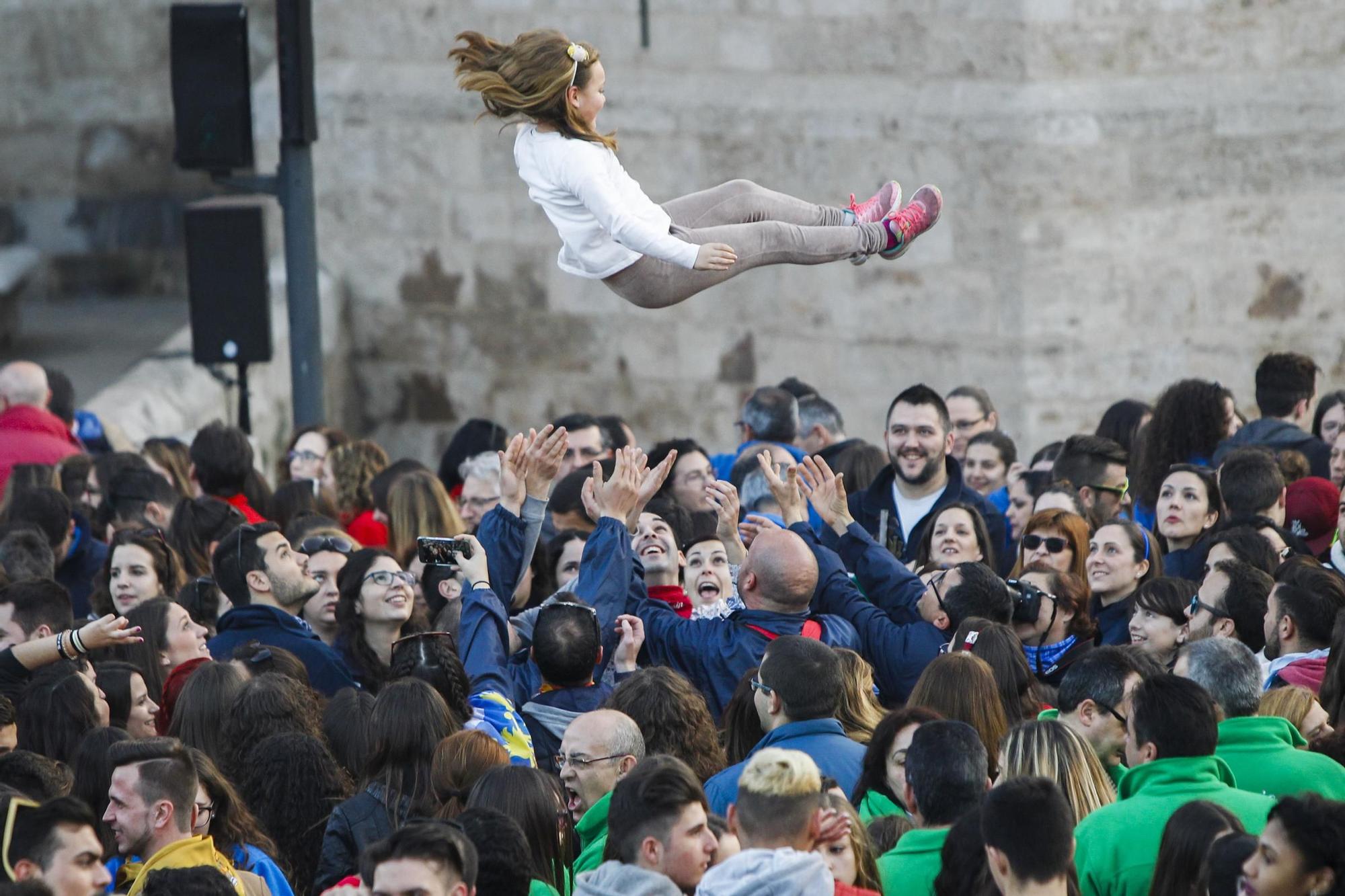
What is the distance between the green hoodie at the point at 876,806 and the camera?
508 centimetres

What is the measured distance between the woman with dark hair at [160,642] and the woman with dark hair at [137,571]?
59cm

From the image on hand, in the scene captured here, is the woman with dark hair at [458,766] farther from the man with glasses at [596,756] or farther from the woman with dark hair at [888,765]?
the woman with dark hair at [888,765]

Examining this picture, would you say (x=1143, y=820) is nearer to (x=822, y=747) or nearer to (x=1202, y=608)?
(x=822, y=747)

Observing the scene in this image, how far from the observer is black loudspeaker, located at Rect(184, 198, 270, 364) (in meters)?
10.9

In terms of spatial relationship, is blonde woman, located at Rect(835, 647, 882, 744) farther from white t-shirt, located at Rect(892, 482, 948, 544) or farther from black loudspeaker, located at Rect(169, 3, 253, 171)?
black loudspeaker, located at Rect(169, 3, 253, 171)

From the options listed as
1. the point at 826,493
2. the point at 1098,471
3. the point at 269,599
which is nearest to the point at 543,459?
the point at 826,493

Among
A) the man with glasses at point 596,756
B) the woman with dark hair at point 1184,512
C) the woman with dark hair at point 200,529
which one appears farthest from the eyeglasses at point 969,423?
the man with glasses at point 596,756

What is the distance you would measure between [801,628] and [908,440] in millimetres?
2137

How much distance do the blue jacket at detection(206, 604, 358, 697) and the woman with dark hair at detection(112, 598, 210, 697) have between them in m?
0.17

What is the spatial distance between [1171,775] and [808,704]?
101 cm

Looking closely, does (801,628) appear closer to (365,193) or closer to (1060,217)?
(1060,217)

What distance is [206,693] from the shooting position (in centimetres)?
583

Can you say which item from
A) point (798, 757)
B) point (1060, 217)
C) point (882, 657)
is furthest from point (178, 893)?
point (1060, 217)

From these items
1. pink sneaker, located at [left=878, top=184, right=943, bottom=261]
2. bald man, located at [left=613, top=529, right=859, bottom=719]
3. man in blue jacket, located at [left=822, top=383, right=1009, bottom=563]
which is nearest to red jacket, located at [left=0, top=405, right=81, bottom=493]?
man in blue jacket, located at [left=822, top=383, right=1009, bottom=563]
